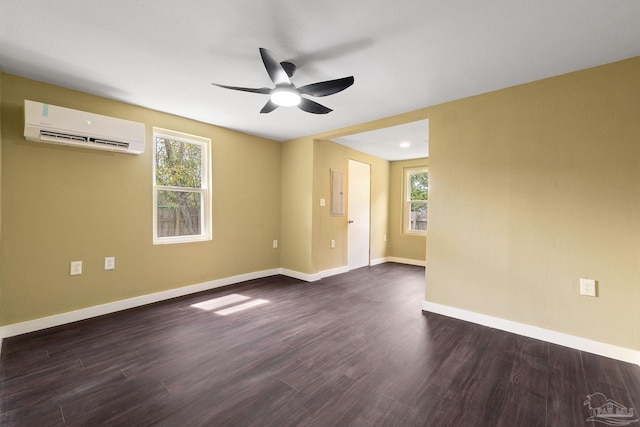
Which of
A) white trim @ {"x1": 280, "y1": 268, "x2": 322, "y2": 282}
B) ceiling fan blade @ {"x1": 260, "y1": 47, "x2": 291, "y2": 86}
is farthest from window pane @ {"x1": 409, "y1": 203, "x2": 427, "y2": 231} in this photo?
ceiling fan blade @ {"x1": 260, "y1": 47, "x2": 291, "y2": 86}

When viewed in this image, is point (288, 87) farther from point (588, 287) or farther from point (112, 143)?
point (588, 287)

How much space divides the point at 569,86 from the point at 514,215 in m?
1.19

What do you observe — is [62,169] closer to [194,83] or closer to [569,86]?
[194,83]

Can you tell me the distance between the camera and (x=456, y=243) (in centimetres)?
293

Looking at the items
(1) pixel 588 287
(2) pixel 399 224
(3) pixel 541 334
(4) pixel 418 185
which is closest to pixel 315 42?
(1) pixel 588 287

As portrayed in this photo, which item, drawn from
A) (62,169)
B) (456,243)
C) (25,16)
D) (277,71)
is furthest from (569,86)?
(62,169)

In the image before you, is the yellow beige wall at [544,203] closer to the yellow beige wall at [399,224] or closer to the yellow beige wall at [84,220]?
the yellow beige wall at [399,224]

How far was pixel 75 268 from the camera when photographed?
2742mm

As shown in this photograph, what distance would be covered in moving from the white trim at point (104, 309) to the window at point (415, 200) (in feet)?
12.7

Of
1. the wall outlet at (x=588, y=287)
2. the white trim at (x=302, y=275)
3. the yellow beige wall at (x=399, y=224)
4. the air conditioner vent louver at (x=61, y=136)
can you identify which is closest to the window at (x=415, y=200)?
the yellow beige wall at (x=399, y=224)

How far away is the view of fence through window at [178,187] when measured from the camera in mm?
3439

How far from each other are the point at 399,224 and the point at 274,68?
4.92 meters

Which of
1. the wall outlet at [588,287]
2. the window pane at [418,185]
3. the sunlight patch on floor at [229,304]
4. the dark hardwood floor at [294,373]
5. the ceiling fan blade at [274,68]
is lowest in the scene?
the dark hardwood floor at [294,373]

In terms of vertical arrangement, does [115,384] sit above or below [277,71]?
below
